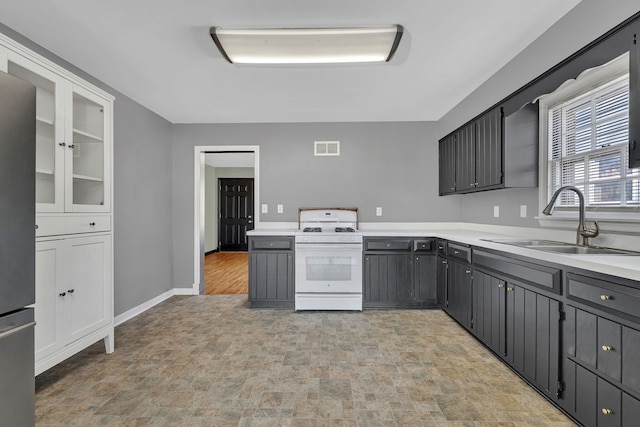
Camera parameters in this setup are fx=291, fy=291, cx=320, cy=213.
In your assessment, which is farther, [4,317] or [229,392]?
[229,392]

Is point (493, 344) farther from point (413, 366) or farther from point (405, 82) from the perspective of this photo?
point (405, 82)

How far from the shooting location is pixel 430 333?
282 cm

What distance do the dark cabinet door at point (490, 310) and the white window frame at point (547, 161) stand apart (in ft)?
2.29

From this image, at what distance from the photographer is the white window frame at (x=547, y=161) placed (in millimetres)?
1800

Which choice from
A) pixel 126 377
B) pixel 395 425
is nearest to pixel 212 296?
pixel 126 377

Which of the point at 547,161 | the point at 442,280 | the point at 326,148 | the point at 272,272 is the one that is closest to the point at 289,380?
the point at 272,272

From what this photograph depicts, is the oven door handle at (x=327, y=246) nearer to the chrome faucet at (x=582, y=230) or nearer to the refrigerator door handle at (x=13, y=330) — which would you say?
the chrome faucet at (x=582, y=230)

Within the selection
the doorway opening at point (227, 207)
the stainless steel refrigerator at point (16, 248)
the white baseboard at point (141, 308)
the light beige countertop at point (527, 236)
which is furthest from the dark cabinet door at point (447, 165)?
the doorway opening at point (227, 207)

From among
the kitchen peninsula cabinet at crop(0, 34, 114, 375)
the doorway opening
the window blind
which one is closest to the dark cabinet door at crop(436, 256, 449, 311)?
the window blind

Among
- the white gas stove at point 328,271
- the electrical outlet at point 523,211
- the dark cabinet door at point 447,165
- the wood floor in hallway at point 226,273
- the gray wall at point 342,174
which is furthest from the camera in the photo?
the wood floor in hallway at point 226,273

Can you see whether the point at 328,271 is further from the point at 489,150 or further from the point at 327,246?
the point at 489,150

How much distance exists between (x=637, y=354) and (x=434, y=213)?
2.95m

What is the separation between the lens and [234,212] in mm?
8422

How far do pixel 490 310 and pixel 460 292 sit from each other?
1.82ft
